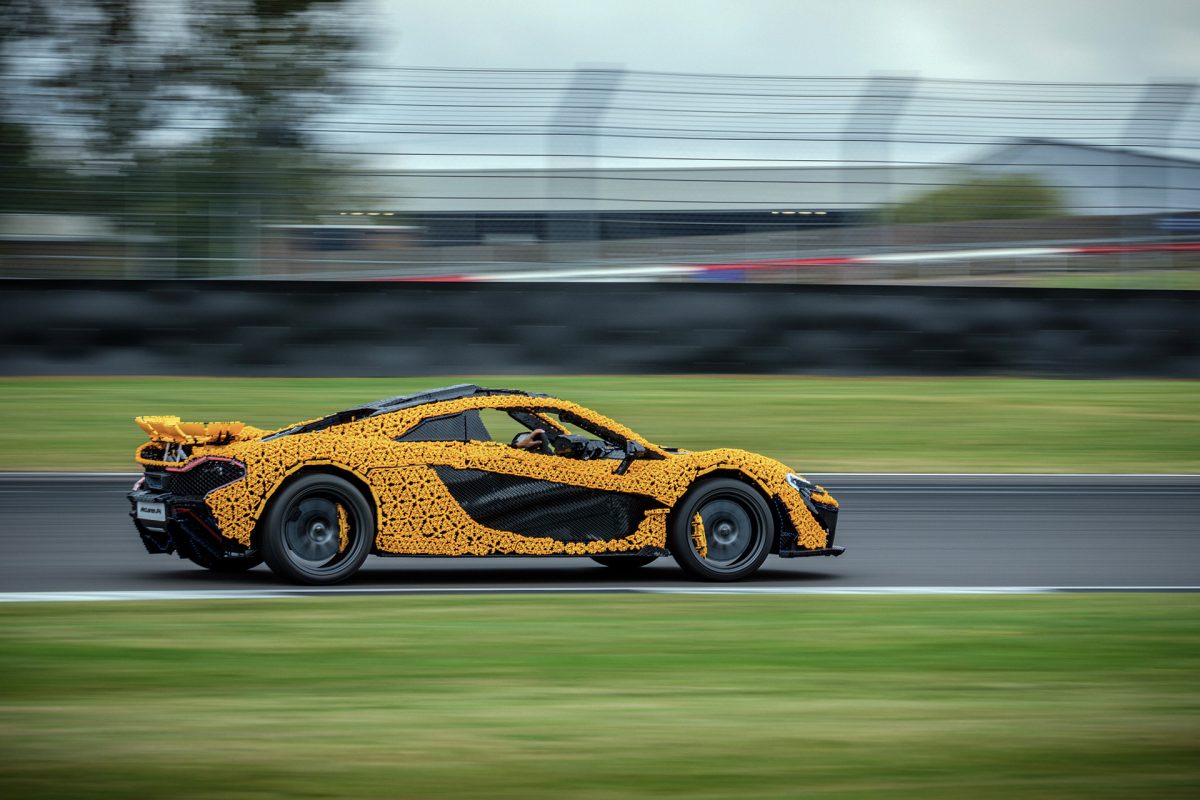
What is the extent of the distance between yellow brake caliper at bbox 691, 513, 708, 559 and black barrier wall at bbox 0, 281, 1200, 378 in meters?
7.95

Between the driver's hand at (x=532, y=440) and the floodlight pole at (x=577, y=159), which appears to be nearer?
the driver's hand at (x=532, y=440)

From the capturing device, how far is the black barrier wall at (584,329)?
53.2 feet

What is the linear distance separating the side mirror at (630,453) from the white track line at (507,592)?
2.16 feet

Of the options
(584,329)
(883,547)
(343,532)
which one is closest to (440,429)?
(343,532)

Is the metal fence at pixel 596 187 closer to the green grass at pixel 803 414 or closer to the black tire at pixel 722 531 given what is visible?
the green grass at pixel 803 414

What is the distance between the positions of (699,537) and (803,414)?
24.6 ft

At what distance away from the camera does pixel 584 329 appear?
16531mm

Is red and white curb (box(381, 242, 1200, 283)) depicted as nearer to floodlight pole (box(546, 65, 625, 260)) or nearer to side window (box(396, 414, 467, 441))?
floodlight pole (box(546, 65, 625, 260))

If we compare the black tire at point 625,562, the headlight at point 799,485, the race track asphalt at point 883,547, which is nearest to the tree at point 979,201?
the race track asphalt at point 883,547

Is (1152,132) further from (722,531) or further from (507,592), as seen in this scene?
(507,592)

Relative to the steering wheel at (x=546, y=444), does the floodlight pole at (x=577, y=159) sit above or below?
above

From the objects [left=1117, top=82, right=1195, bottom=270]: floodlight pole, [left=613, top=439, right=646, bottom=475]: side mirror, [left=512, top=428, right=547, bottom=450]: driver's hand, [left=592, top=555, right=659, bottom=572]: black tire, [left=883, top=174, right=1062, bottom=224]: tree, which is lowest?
[left=592, top=555, right=659, bottom=572]: black tire

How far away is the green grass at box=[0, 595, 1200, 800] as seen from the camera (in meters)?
4.60

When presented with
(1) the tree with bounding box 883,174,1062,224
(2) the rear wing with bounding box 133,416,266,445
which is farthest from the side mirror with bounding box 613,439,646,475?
(1) the tree with bounding box 883,174,1062,224
